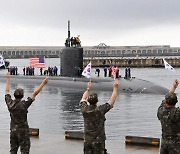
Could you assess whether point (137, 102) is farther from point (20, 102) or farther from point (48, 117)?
point (20, 102)

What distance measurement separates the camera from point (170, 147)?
7.61 m

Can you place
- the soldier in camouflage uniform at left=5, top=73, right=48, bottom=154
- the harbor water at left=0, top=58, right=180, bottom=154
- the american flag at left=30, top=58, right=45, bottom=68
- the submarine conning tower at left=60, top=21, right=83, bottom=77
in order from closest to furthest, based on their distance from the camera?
the soldier in camouflage uniform at left=5, top=73, right=48, bottom=154 < the harbor water at left=0, top=58, right=180, bottom=154 < the american flag at left=30, top=58, right=45, bottom=68 < the submarine conning tower at left=60, top=21, right=83, bottom=77

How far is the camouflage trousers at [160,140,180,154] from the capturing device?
7.59m

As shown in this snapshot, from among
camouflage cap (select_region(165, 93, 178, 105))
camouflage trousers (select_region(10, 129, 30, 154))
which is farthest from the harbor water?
camouflage cap (select_region(165, 93, 178, 105))

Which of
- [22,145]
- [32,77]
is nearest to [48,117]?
[22,145]

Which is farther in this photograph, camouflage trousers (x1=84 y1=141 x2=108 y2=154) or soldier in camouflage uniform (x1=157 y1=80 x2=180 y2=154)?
camouflage trousers (x1=84 y1=141 x2=108 y2=154)

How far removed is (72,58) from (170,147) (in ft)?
95.5

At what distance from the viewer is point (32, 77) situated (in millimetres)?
43031

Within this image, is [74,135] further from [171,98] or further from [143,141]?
[171,98]

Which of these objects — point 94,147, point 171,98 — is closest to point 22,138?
point 94,147

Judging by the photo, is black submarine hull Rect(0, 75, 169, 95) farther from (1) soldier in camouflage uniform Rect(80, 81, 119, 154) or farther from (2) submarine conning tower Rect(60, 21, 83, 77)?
(1) soldier in camouflage uniform Rect(80, 81, 119, 154)

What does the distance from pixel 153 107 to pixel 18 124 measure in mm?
17774

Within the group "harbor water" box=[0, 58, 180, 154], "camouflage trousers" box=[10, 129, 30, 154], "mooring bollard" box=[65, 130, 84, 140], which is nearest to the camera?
"camouflage trousers" box=[10, 129, 30, 154]

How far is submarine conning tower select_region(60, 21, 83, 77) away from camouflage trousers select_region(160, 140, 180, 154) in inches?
1139
